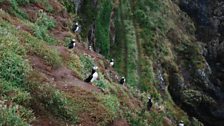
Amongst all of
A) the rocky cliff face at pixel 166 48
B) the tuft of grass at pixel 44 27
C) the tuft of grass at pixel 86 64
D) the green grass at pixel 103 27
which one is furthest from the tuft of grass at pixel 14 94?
the green grass at pixel 103 27

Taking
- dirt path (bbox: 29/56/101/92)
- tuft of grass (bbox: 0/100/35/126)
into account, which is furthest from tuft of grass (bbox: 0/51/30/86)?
tuft of grass (bbox: 0/100/35/126)

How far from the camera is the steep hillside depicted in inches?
883

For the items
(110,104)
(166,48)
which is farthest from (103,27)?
(110,104)

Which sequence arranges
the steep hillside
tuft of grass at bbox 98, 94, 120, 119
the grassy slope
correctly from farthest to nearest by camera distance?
1. tuft of grass at bbox 98, 94, 120, 119
2. the steep hillside
3. the grassy slope

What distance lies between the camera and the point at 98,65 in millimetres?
39531

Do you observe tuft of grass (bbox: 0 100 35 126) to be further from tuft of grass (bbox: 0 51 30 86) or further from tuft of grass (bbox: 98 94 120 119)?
tuft of grass (bbox: 98 94 120 119)

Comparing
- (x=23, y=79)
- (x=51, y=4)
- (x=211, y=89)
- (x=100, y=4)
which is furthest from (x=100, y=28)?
(x=23, y=79)

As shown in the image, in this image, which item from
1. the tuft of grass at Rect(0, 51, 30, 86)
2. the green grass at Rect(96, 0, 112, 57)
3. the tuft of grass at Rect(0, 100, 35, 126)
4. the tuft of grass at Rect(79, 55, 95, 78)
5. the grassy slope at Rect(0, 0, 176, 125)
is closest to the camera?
the tuft of grass at Rect(0, 100, 35, 126)

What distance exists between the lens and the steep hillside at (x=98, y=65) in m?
22.4

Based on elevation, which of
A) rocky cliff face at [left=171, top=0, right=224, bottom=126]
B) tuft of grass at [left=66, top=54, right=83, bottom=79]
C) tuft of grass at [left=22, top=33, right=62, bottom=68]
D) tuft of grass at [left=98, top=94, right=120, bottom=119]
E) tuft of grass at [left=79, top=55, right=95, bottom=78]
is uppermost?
tuft of grass at [left=22, top=33, right=62, bottom=68]

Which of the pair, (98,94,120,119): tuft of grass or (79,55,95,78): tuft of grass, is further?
(79,55,95,78): tuft of grass

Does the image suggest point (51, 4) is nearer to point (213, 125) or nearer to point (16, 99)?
point (16, 99)

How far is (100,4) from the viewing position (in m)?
79.2

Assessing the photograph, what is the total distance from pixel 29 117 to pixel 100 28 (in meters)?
59.1
